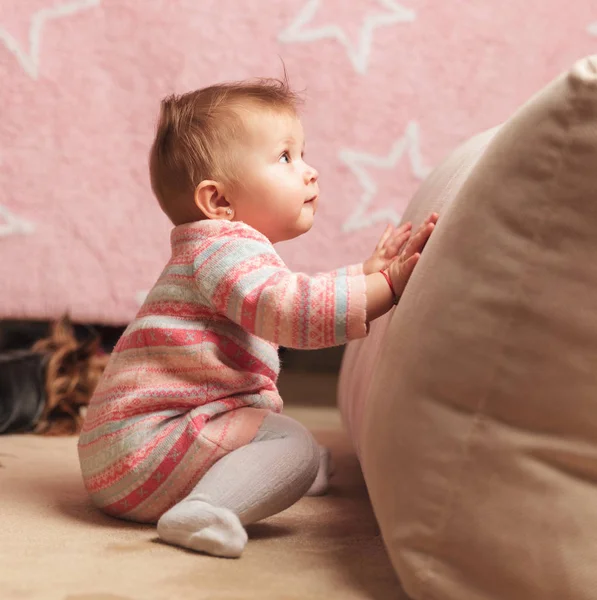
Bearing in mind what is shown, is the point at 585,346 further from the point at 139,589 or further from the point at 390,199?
the point at 390,199

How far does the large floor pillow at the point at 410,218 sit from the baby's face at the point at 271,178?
0.47 ft

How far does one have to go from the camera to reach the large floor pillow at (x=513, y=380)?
1.90 ft

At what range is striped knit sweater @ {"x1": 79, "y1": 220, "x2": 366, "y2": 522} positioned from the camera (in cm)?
86

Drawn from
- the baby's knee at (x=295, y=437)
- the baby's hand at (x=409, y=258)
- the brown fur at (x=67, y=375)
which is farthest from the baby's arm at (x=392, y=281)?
the brown fur at (x=67, y=375)

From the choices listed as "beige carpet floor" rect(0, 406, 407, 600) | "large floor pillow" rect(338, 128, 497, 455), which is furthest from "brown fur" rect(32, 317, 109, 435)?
"large floor pillow" rect(338, 128, 497, 455)

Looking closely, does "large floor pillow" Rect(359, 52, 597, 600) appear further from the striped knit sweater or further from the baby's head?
the baby's head

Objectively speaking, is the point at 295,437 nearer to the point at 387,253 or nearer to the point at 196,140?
the point at 387,253

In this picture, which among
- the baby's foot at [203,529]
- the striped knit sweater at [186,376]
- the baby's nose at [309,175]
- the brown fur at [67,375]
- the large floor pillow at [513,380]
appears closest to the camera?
the large floor pillow at [513,380]

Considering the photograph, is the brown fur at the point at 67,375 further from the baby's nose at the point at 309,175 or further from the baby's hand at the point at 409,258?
the baby's hand at the point at 409,258

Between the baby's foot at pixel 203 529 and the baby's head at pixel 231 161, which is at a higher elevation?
the baby's head at pixel 231 161

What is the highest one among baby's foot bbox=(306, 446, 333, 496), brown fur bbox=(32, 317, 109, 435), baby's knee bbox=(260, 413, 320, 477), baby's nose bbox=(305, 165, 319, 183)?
baby's nose bbox=(305, 165, 319, 183)

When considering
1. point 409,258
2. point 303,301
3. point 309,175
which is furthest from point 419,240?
point 309,175

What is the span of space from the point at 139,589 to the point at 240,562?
0.11 m

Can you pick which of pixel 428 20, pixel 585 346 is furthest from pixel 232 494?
pixel 428 20
